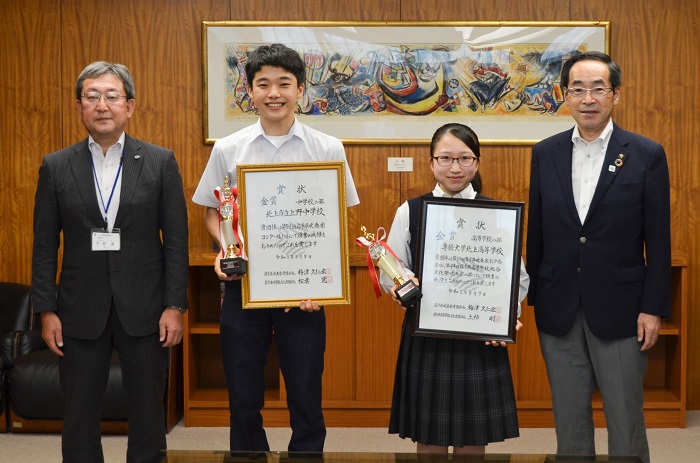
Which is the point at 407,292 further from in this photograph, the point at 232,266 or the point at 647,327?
the point at 647,327

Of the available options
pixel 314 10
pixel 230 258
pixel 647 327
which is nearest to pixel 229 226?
pixel 230 258

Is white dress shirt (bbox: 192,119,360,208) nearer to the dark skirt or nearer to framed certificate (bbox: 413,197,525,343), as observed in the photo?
framed certificate (bbox: 413,197,525,343)

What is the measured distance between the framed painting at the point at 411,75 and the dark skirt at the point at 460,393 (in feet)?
7.35

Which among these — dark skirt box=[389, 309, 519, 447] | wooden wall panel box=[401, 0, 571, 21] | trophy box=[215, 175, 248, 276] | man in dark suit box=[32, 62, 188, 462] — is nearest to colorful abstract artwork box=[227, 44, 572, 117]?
wooden wall panel box=[401, 0, 571, 21]

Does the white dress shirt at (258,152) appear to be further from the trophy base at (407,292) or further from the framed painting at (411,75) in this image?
the framed painting at (411,75)

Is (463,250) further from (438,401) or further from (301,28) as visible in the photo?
(301,28)

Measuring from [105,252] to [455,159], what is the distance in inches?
48.3

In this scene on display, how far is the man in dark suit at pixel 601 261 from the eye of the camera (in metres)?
2.87

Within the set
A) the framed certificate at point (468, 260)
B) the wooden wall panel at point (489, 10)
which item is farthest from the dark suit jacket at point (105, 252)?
→ the wooden wall panel at point (489, 10)

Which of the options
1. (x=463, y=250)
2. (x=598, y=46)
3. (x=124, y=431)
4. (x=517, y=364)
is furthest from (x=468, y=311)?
(x=598, y=46)

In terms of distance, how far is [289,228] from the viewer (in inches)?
116

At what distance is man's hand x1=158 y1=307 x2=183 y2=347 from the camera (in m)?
3.00

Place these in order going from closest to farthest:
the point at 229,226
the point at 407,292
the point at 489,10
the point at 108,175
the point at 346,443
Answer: the point at 407,292 < the point at 229,226 < the point at 108,175 < the point at 346,443 < the point at 489,10

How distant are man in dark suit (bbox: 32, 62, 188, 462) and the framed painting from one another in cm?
199
